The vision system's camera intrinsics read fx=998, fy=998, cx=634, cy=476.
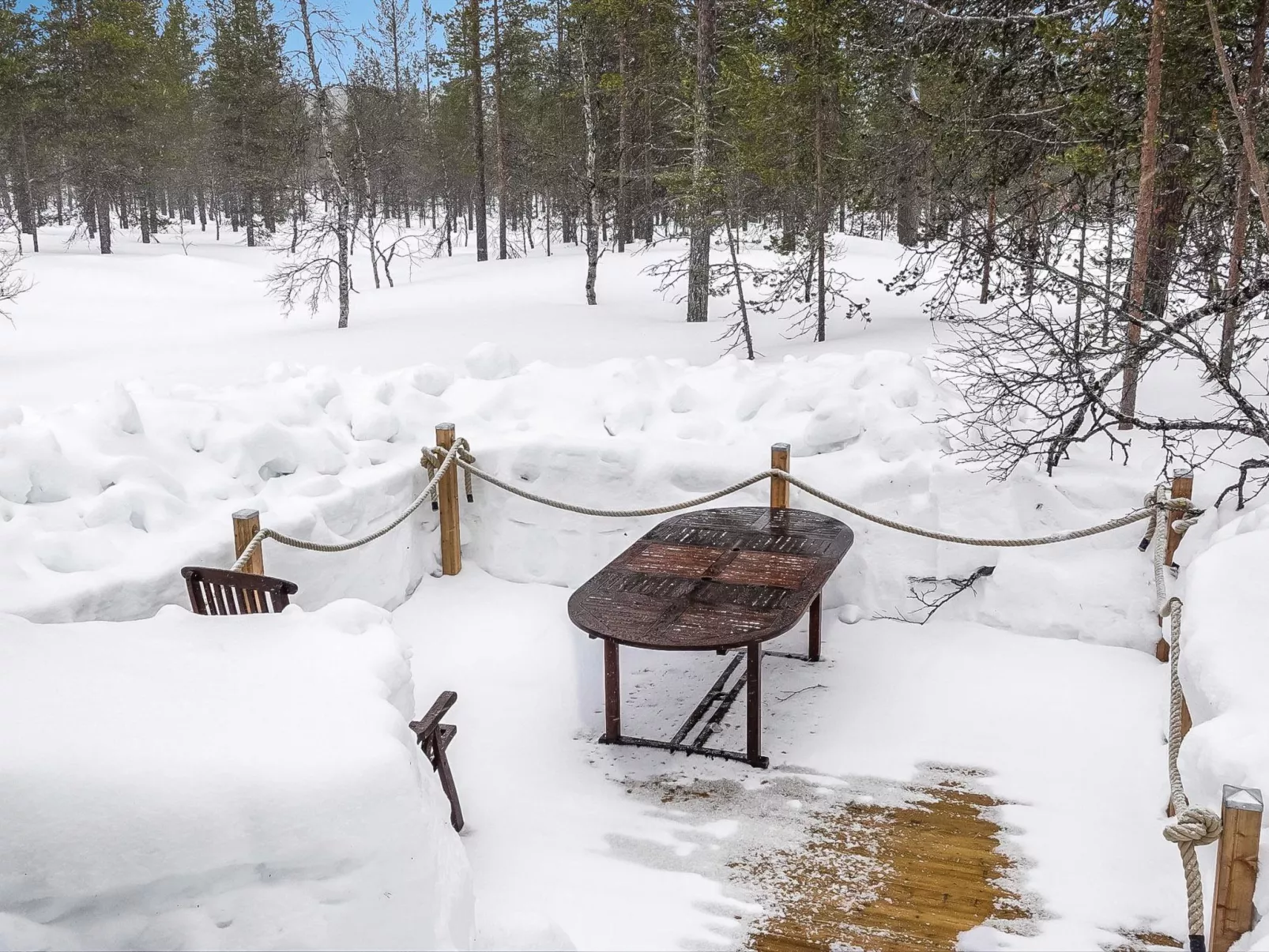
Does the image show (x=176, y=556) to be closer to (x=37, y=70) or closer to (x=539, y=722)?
(x=539, y=722)

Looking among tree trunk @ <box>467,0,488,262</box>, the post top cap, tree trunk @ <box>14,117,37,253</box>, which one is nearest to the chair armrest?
the post top cap

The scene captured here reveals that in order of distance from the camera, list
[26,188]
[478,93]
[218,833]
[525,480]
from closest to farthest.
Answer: [218,833], [525,480], [478,93], [26,188]

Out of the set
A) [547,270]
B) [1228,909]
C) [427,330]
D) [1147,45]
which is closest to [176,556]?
[1228,909]

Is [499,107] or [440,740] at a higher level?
[499,107]

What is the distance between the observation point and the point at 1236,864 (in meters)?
2.55

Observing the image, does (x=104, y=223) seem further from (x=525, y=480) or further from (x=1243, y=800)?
(x=1243, y=800)

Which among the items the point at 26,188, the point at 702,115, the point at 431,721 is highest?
the point at 26,188

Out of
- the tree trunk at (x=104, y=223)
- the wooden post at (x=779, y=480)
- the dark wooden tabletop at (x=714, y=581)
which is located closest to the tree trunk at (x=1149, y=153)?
the wooden post at (x=779, y=480)

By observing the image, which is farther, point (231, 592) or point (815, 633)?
point (815, 633)

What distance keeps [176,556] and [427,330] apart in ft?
34.9

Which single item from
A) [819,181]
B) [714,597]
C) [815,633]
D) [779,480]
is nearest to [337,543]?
[714,597]

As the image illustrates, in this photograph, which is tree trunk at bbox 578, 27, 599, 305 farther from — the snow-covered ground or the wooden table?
the wooden table

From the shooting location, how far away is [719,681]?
5312 mm

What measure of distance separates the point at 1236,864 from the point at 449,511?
16.4 feet
